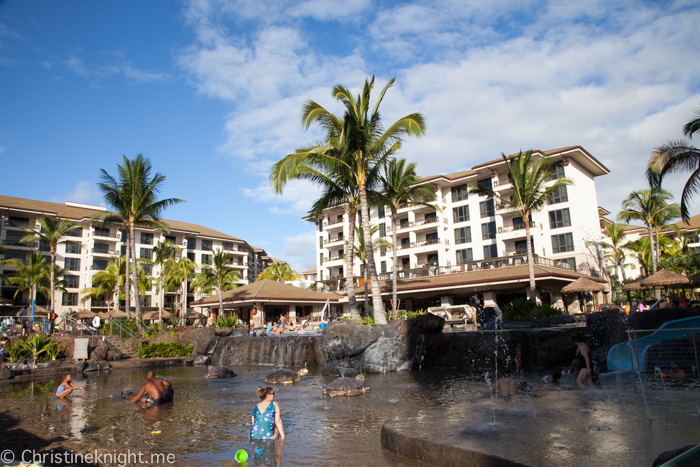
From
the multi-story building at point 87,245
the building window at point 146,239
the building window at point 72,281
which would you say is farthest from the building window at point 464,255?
the building window at point 72,281

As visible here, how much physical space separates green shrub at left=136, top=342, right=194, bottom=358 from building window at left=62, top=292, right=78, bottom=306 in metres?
38.6

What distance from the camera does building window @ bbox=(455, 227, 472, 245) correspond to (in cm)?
4953

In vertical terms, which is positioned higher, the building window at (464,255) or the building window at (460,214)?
the building window at (460,214)

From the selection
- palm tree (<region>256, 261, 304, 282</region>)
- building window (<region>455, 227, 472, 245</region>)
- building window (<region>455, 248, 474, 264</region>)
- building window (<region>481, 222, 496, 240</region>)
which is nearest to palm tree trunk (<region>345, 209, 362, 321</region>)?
building window (<region>481, 222, 496, 240</region>)

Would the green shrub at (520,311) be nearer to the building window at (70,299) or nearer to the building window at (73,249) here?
the building window at (70,299)

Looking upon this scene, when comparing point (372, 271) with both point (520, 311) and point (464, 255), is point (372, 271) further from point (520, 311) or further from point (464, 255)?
point (464, 255)

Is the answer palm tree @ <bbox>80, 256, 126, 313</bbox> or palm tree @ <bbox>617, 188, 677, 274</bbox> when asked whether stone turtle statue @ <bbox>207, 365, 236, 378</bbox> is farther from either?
palm tree @ <bbox>80, 256, 126, 313</bbox>

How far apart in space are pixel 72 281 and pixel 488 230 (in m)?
51.7

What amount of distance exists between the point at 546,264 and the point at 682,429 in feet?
114

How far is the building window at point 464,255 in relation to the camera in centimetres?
4884

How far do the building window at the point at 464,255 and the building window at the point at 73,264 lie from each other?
48.3 m

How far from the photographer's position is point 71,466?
6852mm

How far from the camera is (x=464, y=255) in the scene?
49.6 m

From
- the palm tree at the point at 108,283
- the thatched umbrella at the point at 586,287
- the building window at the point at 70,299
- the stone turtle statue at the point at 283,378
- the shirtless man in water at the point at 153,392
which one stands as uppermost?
the palm tree at the point at 108,283
